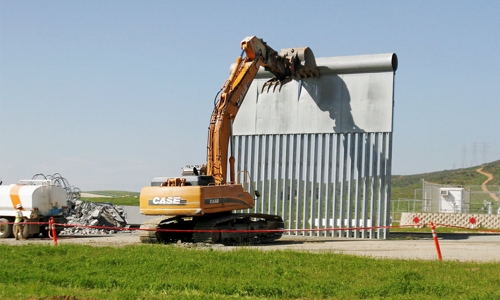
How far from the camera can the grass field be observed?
1243 cm

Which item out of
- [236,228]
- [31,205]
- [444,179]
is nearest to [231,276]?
[236,228]

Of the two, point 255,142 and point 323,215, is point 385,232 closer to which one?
point 323,215

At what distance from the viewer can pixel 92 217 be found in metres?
33.8

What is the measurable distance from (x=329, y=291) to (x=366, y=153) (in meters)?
16.9

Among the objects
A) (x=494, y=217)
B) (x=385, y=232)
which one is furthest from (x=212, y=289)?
(x=494, y=217)

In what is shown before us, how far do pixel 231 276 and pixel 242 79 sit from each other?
1260 cm

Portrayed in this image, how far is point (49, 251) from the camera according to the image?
1822 centimetres

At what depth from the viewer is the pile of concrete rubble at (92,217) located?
106 feet

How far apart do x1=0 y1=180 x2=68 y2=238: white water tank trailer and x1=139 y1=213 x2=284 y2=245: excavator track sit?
6.53m

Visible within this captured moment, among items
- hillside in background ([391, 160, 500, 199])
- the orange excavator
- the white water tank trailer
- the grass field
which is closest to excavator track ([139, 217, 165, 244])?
the orange excavator

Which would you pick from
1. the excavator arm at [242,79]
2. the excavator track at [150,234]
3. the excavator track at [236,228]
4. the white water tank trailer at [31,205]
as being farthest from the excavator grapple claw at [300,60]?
the white water tank trailer at [31,205]

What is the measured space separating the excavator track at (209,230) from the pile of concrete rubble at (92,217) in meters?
8.72

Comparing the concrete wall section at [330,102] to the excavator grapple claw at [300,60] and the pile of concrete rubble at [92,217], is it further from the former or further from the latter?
the pile of concrete rubble at [92,217]

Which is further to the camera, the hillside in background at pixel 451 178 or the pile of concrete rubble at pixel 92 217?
the hillside in background at pixel 451 178
